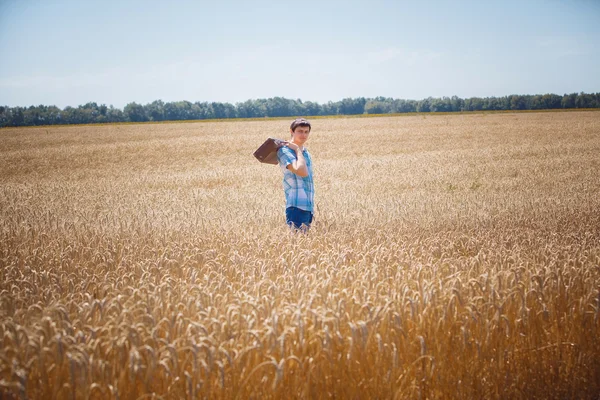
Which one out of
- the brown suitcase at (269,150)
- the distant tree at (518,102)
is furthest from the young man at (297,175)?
the distant tree at (518,102)

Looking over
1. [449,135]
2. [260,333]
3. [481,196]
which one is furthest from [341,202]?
[449,135]

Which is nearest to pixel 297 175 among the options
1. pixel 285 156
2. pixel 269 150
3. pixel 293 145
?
pixel 285 156

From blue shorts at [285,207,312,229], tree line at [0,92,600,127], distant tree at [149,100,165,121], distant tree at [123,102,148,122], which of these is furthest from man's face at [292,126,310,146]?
distant tree at [149,100,165,121]

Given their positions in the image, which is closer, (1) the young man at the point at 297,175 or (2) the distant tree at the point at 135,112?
(1) the young man at the point at 297,175

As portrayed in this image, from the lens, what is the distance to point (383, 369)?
113 inches

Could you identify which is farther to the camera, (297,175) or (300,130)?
(297,175)

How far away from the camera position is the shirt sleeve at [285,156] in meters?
5.73

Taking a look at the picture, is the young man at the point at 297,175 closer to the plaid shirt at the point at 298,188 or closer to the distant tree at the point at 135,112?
the plaid shirt at the point at 298,188

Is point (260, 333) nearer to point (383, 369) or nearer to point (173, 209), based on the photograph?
point (383, 369)

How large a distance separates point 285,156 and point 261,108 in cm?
10217

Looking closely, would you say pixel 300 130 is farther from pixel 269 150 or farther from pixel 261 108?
pixel 261 108

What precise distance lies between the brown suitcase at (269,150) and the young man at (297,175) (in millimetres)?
122

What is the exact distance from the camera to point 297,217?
19.9 feet

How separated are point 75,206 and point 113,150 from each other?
18.1 m
